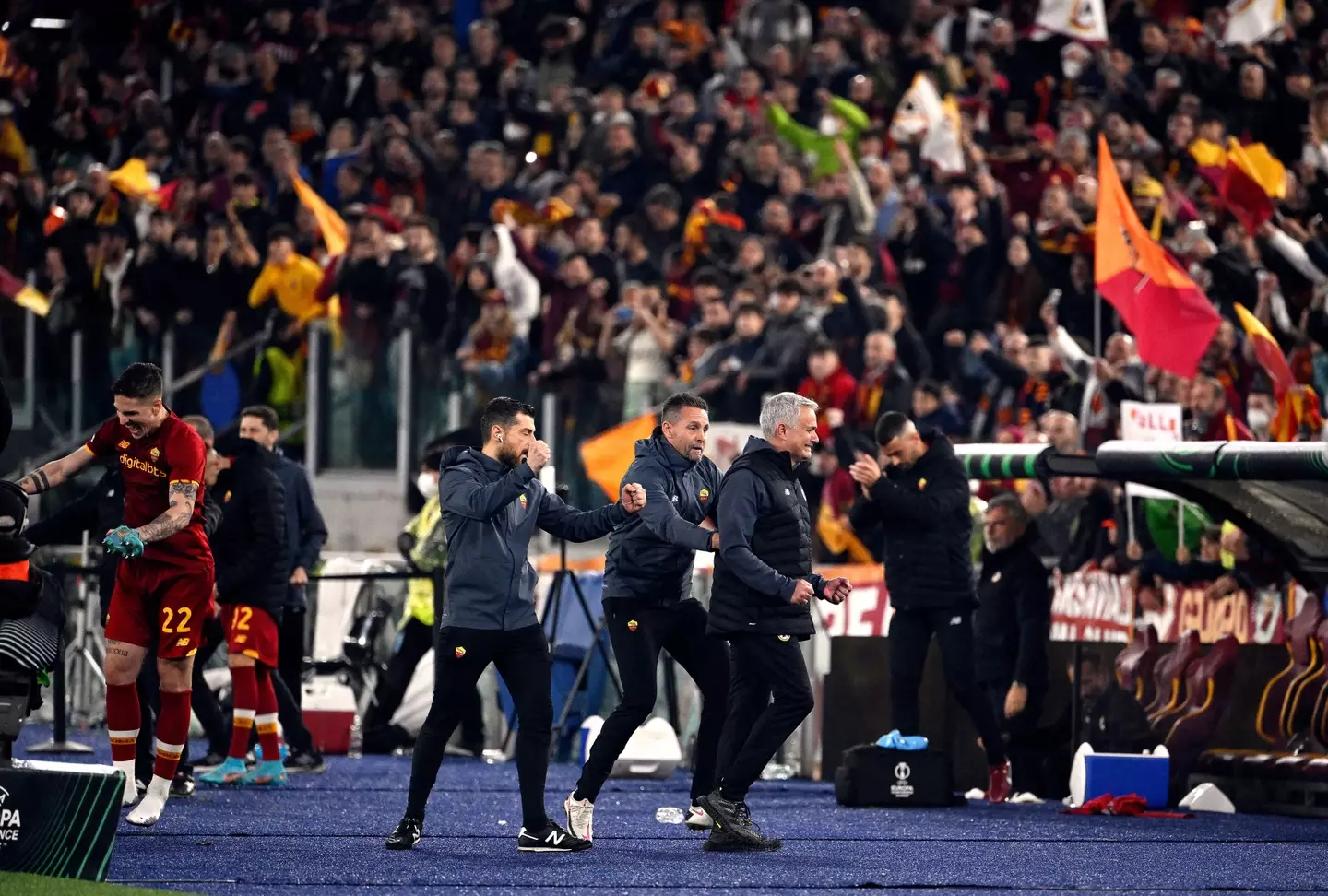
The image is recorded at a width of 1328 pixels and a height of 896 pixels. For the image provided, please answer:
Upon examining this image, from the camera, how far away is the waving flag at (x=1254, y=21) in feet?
72.1

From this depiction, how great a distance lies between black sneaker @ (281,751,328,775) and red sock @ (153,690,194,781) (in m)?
3.93

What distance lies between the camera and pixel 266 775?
14148 mm

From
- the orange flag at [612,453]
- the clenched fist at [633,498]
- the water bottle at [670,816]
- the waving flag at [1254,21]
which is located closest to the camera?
the clenched fist at [633,498]

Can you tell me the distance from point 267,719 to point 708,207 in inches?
343

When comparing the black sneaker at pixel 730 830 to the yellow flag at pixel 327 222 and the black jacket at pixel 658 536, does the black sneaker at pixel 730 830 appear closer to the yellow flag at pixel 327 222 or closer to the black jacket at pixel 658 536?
the black jacket at pixel 658 536

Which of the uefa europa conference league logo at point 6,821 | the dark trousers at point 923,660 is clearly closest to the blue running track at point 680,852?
the uefa europa conference league logo at point 6,821

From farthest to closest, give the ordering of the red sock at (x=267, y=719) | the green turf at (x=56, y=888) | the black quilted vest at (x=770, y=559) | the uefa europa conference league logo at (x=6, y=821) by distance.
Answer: the red sock at (x=267, y=719) → the black quilted vest at (x=770, y=559) → the uefa europa conference league logo at (x=6, y=821) → the green turf at (x=56, y=888)

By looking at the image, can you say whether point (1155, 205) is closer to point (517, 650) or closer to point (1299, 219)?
point (1299, 219)

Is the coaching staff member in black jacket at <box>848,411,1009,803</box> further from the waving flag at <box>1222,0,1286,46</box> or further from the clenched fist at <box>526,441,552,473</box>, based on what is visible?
the waving flag at <box>1222,0,1286,46</box>

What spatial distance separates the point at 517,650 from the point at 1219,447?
4.50 meters

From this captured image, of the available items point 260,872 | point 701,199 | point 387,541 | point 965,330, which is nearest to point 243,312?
point 387,541

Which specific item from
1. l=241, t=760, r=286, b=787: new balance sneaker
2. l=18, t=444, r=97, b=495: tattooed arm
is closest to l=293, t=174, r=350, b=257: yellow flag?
l=241, t=760, r=286, b=787: new balance sneaker

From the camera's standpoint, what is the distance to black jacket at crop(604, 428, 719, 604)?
11344 mm

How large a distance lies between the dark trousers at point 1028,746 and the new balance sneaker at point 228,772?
4.62 meters
